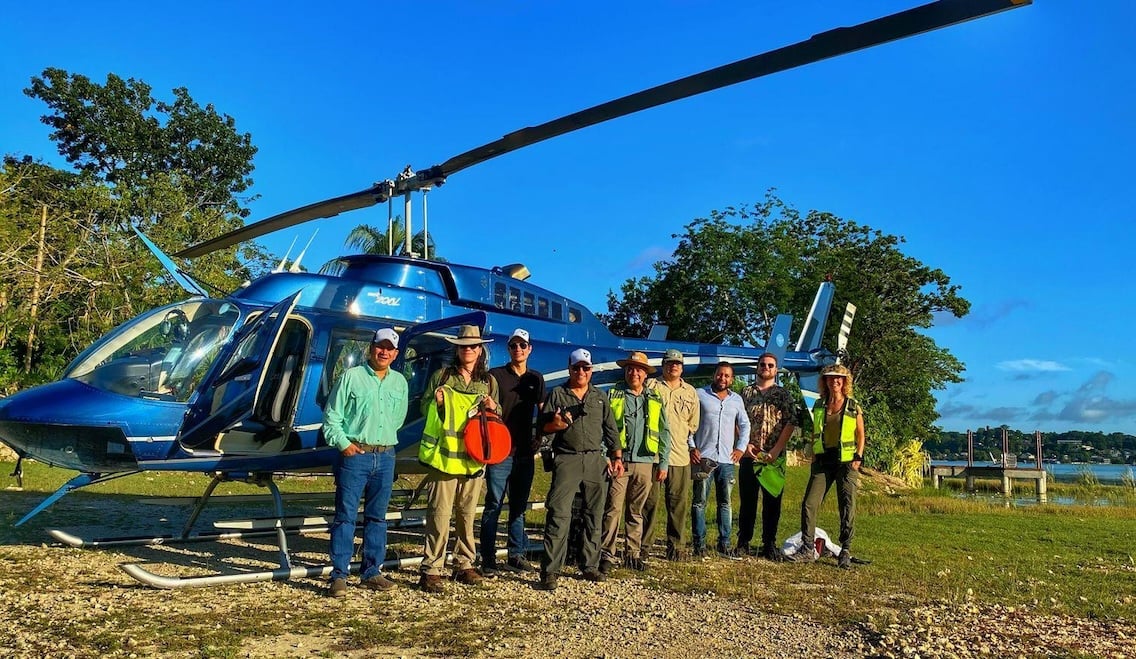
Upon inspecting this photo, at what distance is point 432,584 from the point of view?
5836 millimetres

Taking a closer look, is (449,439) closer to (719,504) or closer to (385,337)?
(385,337)

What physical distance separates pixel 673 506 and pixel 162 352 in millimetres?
4563

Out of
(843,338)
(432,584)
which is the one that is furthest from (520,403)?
(843,338)

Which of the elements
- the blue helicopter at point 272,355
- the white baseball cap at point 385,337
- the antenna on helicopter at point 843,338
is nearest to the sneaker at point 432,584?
the blue helicopter at point 272,355

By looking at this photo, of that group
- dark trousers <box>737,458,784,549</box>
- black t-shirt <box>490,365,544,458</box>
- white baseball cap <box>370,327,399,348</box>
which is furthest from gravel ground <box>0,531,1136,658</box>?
dark trousers <box>737,458,784,549</box>

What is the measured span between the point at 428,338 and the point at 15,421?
10.6 ft

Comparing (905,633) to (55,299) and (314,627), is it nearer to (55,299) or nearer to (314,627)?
(314,627)

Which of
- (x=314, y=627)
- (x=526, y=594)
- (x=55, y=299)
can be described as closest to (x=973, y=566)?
(x=526, y=594)

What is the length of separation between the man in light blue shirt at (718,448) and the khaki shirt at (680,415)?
22 cm

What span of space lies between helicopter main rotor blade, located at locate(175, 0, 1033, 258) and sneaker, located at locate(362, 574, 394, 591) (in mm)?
4074

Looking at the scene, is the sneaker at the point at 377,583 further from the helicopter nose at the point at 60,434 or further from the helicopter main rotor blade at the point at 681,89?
the helicopter main rotor blade at the point at 681,89

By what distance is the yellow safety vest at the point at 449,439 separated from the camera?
231 inches

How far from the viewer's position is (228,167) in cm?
3638

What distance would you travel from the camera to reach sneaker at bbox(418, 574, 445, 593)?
19.1 ft
